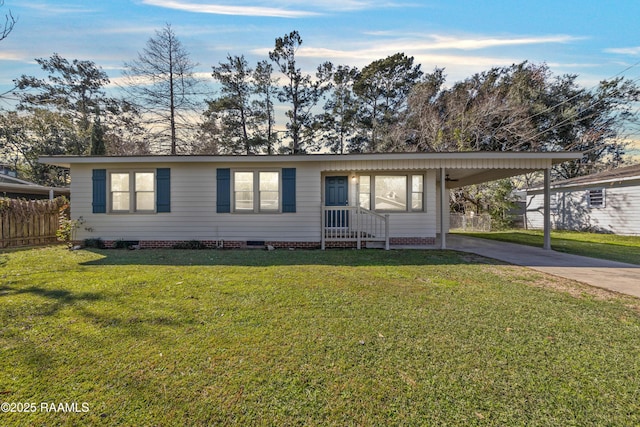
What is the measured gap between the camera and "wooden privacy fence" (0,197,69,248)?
315 inches

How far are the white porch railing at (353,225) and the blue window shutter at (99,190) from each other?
20.9ft

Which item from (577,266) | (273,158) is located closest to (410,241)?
(577,266)

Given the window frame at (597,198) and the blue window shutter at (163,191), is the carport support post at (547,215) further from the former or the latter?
the blue window shutter at (163,191)

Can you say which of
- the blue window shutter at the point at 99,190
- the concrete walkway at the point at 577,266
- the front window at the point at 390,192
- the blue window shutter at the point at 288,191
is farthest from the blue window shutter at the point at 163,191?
the concrete walkway at the point at 577,266

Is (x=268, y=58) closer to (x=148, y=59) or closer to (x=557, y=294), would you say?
(x=148, y=59)

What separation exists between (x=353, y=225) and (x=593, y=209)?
13912 mm

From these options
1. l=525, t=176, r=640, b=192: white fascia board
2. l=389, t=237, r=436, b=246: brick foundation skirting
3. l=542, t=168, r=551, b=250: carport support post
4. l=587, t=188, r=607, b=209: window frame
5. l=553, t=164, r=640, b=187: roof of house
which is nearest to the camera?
l=542, t=168, r=551, b=250: carport support post

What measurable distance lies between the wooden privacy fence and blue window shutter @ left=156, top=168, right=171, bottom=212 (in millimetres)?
3895

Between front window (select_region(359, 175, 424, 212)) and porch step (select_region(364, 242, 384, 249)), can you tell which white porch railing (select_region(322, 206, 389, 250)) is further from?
front window (select_region(359, 175, 424, 212))

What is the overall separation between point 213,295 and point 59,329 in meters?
1.50

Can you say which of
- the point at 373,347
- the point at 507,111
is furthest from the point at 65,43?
the point at 507,111

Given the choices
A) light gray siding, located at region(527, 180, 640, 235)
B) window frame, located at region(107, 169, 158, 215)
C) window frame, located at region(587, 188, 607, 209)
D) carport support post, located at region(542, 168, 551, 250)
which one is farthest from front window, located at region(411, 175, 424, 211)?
window frame, located at region(587, 188, 607, 209)

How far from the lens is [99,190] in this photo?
8.02 meters

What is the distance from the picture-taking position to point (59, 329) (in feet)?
8.79
